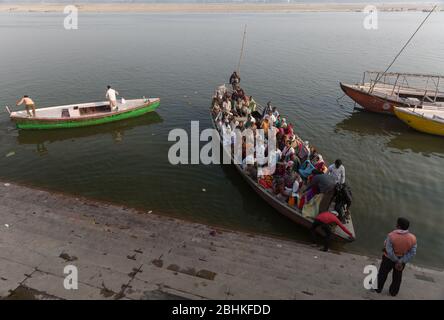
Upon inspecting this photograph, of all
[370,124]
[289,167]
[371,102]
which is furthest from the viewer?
[371,102]

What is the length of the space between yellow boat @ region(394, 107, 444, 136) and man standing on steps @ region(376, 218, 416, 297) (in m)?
15.8

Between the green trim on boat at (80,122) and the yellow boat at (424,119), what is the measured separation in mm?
17677

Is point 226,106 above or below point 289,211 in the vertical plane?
above

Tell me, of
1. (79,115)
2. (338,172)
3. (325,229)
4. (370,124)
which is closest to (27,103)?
(79,115)

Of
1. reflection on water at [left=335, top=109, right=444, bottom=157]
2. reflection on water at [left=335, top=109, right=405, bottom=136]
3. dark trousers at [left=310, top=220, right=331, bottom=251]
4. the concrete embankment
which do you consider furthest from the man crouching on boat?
reflection on water at [left=335, top=109, right=405, bottom=136]

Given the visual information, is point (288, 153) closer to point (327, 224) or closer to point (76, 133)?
point (327, 224)

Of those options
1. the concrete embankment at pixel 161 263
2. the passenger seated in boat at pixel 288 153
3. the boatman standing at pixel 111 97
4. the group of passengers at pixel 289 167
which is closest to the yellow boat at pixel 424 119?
the group of passengers at pixel 289 167

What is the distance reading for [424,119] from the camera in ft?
64.6

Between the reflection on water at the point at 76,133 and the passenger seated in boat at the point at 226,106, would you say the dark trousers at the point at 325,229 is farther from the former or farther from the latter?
the reflection on water at the point at 76,133

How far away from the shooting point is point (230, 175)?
15.7 m

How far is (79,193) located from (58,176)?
2.27 metres

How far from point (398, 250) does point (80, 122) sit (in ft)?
65.0

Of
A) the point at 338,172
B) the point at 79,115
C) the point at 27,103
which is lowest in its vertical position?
the point at 338,172
